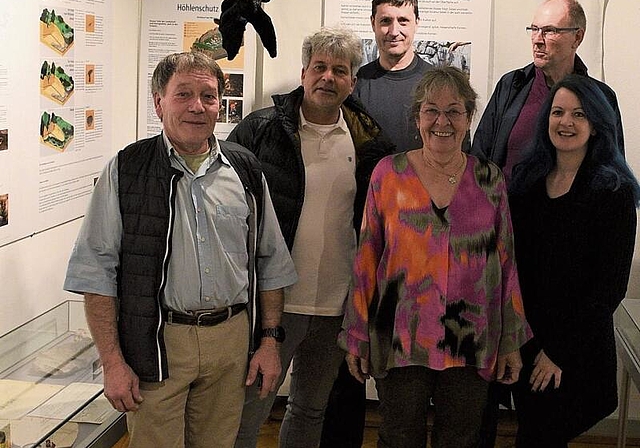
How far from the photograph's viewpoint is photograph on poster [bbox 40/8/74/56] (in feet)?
9.73

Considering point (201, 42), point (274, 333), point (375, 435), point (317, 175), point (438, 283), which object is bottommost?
point (375, 435)

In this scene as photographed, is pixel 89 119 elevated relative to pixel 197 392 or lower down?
elevated

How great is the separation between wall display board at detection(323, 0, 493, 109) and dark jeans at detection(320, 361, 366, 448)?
4.53 feet

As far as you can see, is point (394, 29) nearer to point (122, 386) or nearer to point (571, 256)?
point (571, 256)

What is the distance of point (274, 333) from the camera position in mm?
2467

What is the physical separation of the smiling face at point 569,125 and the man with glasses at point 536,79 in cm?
30

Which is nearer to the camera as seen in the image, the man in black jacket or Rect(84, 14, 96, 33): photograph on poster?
the man in black jacket

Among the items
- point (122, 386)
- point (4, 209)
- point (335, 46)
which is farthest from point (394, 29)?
point (122, 386)

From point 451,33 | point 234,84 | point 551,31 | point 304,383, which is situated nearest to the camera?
point 304,383

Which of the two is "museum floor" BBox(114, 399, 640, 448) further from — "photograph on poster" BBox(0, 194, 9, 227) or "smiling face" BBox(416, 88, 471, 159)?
"smiling face" BBox(416, 88, 471, 159)

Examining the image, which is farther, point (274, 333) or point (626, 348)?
point (626, 348)

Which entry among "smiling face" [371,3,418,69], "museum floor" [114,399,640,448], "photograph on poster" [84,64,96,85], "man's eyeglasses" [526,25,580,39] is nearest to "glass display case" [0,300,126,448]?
"museum floor" [114,399,640,448]

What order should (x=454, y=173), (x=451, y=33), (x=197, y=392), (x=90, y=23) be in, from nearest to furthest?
(x=197, y=392) → (x=454, y=173) → (x=90, y=23) → (x=451, y=33)

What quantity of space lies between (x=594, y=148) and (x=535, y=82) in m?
0.53
